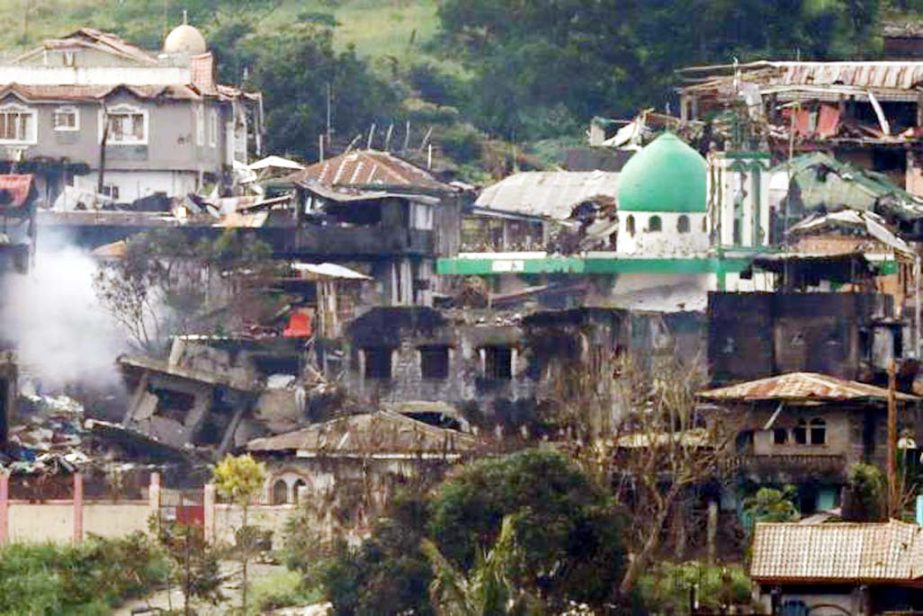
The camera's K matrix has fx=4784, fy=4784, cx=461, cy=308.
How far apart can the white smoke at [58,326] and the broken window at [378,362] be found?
5010mm

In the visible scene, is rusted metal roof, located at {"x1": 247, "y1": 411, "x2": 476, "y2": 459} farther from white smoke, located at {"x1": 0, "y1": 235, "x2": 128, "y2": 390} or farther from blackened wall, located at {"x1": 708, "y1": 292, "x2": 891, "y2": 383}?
white smoke, located at {"x1": 0, "y1": 235, "x2": 128, "y2": 390}

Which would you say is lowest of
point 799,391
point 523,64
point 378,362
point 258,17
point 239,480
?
point 239,480

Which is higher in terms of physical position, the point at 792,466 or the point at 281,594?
the point at 792,466

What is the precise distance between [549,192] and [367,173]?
3.26 meters

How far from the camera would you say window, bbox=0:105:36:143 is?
79500mm

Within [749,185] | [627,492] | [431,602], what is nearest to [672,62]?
[749,185]

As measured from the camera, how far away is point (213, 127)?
8094 cm

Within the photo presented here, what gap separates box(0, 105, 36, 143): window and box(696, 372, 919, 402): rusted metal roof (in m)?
20.2

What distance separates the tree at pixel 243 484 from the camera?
59272mm

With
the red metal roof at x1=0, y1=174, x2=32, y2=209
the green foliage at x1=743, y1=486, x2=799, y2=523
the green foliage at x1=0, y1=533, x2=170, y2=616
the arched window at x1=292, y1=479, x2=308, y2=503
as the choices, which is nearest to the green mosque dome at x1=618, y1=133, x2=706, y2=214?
the arched window at x1=292, y1=479, x2=308, y2=503

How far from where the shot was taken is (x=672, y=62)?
290 ft

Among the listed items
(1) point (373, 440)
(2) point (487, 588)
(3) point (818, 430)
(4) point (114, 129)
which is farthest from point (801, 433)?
(4) point (114, 129)

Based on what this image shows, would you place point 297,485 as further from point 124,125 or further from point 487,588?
point 124,125

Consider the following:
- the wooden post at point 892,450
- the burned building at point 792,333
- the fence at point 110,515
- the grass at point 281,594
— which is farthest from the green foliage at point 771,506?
the fence at point 110,515
